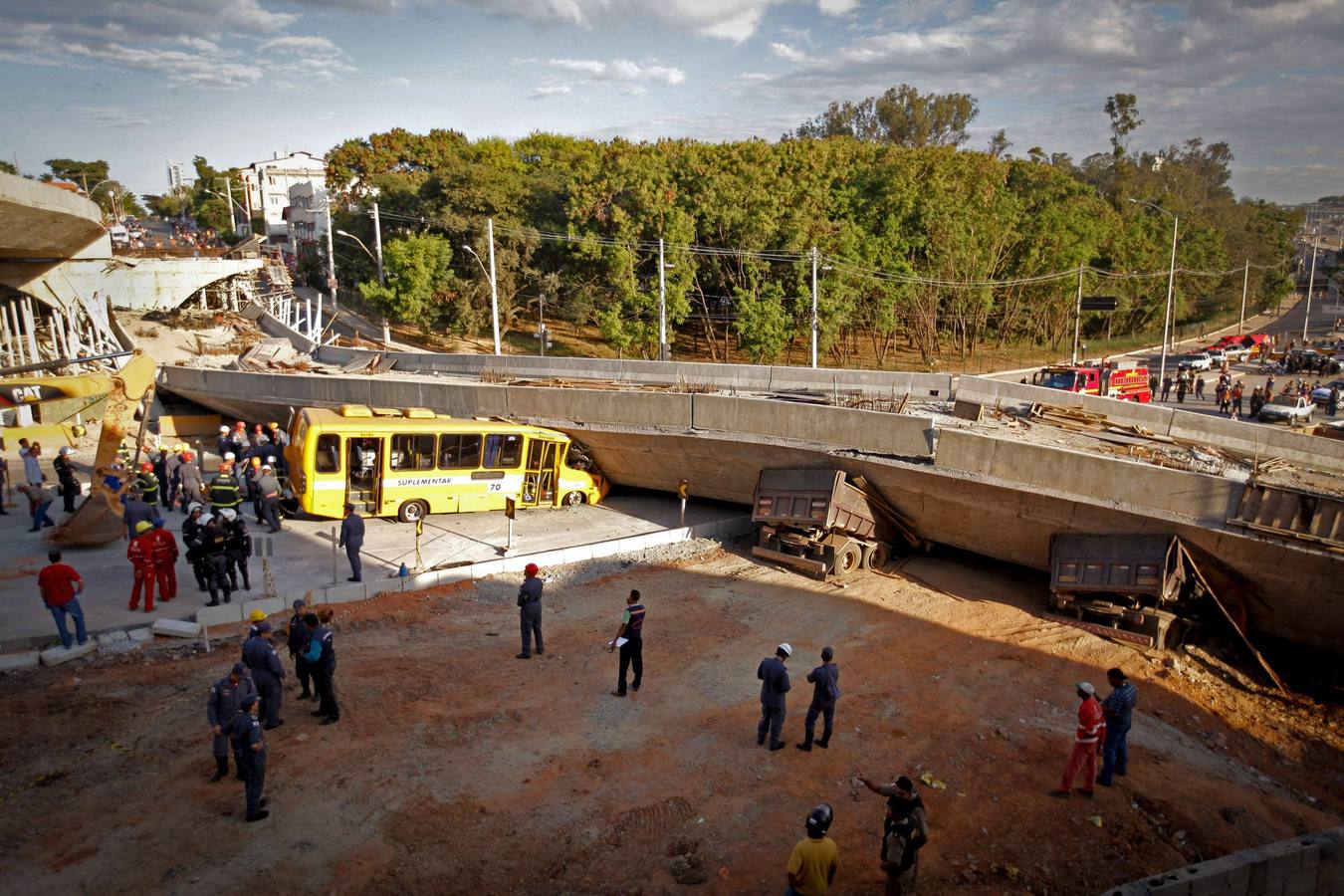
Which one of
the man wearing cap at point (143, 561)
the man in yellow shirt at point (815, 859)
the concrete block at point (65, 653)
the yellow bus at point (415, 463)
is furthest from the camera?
the yellow bus at point (415, 463)

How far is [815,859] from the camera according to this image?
655 cm

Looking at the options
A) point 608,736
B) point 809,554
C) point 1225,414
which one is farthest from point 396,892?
point 1225,414

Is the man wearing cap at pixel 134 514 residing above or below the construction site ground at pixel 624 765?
above

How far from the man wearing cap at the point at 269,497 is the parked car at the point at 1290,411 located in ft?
99.5

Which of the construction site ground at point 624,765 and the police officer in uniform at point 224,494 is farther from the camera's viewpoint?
the police officer in uniform at point 224,494

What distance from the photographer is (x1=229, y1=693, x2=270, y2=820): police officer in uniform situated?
805 cm

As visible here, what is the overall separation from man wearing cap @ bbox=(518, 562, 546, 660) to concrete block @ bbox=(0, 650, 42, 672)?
21.9 feet

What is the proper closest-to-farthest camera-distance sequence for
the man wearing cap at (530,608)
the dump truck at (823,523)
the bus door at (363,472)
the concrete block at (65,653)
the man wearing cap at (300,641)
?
the man wearing cap at (300,641), the concrete block at (65,653), the man wearing cap at (530,608), the dump truck at (823,523), the bus door at (363,472)

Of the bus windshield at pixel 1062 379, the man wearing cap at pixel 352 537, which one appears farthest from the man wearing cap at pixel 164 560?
the bus windshield at pixel 1062 379

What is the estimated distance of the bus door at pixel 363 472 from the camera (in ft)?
57.6

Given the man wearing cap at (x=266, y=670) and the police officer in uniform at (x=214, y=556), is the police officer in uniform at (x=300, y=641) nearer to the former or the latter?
the man wearing cap at (x=266, y=670)

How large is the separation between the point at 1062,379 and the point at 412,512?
22094mm

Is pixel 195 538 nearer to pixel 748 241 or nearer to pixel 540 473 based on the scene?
pixel 540 473

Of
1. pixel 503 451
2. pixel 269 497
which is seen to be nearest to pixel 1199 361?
pixel 503 451
